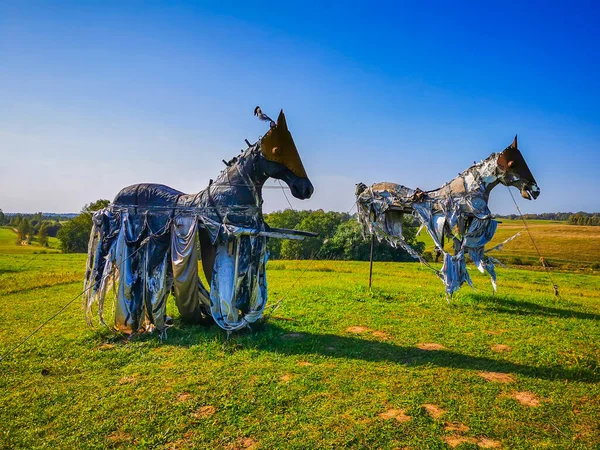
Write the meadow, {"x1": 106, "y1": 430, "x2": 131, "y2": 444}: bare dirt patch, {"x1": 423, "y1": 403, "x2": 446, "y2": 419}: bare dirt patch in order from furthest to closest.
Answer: {"x1": 423, "y1": 403, "x2": 446, "y2": 419}: bare dirt patch, the meadow, {"x1": 106, "y1": 430, "x2": 131, "y2": 444}: bare dirt patch

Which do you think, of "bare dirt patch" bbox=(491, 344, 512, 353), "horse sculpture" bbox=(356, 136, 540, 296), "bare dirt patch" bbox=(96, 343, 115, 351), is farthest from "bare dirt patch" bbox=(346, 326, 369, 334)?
"bare dirt patch" bbox=(96, 343, 115, 351)

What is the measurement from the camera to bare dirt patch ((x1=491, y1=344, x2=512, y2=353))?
760 centimetres

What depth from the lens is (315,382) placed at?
5910mm

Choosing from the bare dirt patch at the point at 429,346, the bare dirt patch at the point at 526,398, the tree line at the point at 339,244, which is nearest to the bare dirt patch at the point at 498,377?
the bare dirt patch at the point at 526,398

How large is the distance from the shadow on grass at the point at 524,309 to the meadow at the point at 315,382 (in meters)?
0.15

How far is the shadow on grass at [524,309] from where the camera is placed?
10.7 meters

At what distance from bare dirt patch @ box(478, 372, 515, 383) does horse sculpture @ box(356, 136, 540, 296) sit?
515 centimetres

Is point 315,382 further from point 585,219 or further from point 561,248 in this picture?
point 585,219

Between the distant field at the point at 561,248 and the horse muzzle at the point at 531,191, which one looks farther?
the distant field at the point at 561,248

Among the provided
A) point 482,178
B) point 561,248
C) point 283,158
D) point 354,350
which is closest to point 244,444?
point 354,350

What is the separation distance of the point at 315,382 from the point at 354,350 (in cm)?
175

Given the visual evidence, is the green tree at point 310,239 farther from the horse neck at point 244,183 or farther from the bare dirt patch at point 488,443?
the bare dirt patch at point 488,443

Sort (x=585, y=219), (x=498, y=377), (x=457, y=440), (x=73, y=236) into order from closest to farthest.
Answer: (x=457, y=440) → (x=498, y=377) → (x=73, y=236) → (x=585, y=219)

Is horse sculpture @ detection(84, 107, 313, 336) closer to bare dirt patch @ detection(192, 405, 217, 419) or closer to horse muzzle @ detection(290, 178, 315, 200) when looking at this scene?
horse muzzle @ detection(290, 178, 315, 200)
